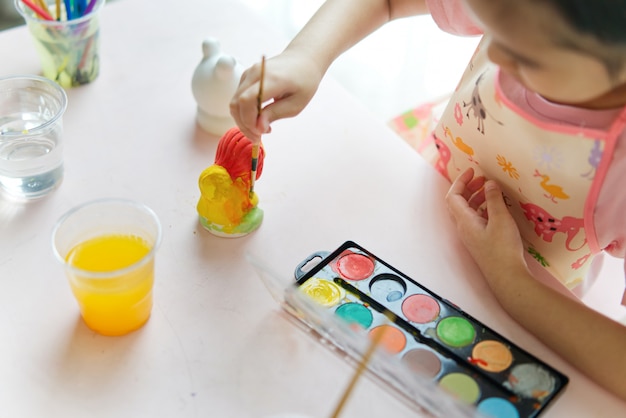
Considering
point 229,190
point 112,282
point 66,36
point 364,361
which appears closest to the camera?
point 364,361

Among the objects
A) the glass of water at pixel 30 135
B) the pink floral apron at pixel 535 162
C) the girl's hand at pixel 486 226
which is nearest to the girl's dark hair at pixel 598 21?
the pink floral apron at pixel 535 162

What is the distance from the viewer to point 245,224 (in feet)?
2.49

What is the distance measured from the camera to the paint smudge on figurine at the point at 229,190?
0.73 meters

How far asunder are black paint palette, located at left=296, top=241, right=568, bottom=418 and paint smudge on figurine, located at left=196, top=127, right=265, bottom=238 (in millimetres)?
88

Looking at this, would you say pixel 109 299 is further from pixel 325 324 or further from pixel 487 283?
pixel 487 283

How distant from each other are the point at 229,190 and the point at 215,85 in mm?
164

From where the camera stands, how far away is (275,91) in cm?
78

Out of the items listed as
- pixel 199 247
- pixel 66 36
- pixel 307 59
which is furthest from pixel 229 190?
pixel 66 36

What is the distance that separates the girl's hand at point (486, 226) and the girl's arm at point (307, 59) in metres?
0.21

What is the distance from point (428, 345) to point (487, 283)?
4.7 inches

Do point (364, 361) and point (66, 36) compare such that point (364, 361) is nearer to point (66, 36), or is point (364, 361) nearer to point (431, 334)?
point (431, 334)

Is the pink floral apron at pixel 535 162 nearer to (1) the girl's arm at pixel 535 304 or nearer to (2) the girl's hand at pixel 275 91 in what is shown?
(1) the girl's arm at pixel 535 304

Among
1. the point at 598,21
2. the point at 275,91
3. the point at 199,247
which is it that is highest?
the point at 598,21

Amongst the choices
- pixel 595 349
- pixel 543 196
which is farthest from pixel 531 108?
pixel 595 349
